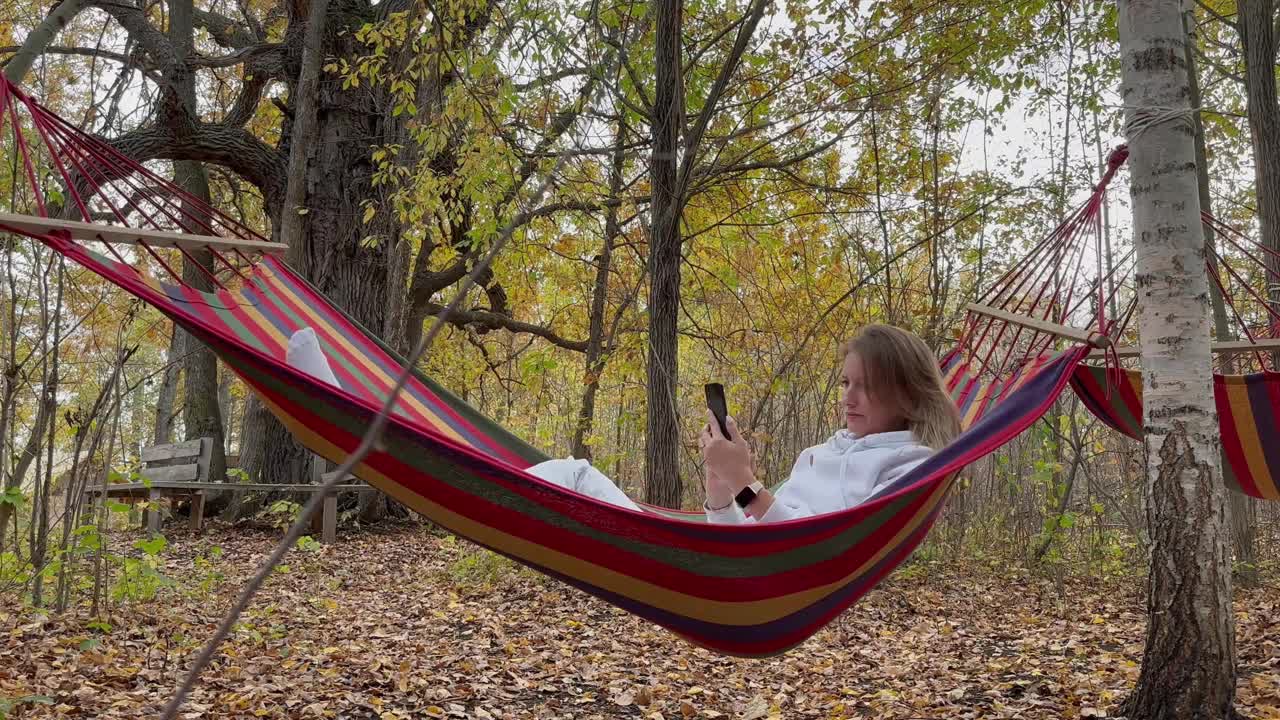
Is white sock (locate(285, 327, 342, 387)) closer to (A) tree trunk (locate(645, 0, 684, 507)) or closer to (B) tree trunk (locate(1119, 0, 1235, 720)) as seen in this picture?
(A) tree trunk (locate(645, 0, 684, 507))

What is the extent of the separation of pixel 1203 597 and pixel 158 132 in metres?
5.29

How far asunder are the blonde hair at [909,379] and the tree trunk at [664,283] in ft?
4.63

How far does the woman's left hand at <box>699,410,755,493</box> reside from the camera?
1.50 m

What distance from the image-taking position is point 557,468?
76.4 inches

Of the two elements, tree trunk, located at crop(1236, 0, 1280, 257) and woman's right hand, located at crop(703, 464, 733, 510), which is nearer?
woman's right hand, located at crop(703, 464, 733, 510)

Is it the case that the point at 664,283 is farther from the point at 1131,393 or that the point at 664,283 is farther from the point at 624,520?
the point at 624,520

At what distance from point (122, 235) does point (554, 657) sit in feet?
6.03

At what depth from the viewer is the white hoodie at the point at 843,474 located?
1706 mm

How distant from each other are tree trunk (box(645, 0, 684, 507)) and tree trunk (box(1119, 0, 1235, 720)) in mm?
1554

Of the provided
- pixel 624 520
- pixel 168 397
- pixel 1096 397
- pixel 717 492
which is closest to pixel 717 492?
pixel 717 492

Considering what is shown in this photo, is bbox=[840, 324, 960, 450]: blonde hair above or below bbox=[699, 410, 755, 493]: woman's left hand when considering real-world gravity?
above

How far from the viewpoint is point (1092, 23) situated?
4.64m

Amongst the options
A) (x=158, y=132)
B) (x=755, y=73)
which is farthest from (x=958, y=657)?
(x=158, y=132)

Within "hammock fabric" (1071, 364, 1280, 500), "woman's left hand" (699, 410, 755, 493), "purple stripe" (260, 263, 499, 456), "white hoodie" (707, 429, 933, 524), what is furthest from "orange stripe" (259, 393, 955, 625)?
"hammock fabric" (1071, 364, 1280, 500)
